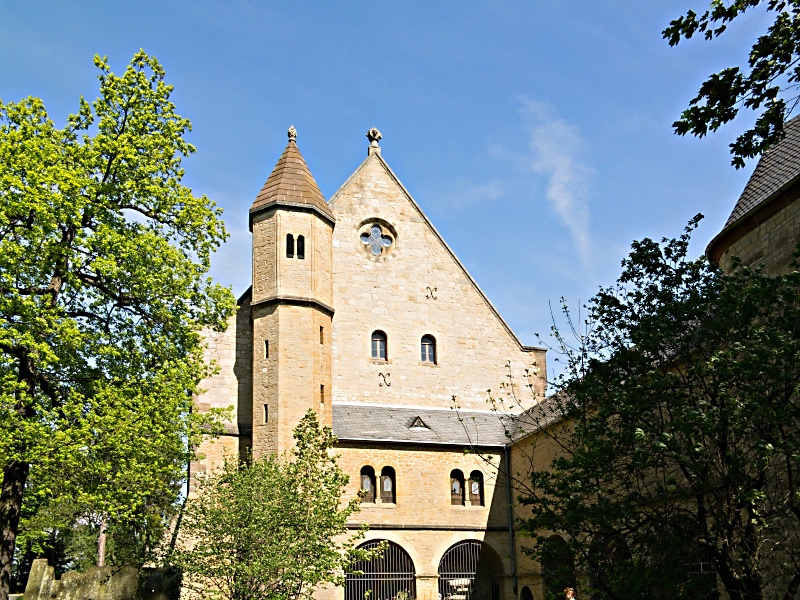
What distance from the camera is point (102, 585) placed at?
2142 centimetres

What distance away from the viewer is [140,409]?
16.1m

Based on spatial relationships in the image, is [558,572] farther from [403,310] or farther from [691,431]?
[403,310]

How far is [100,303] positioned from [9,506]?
4266mm

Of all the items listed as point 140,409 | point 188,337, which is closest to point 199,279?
point 188,337

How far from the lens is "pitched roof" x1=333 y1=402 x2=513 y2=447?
26141 millimetres

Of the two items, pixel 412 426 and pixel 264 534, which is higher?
pixel 412 426

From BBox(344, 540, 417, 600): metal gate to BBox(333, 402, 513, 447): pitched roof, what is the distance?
318 centimetres

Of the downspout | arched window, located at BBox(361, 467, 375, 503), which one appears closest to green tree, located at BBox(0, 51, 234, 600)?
arched window, located at BBox(361, 467, 375, 503)

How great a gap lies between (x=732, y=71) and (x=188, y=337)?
13.1m

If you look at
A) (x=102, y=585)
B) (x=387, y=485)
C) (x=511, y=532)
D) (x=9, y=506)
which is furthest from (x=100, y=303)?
(x=511, y=532)

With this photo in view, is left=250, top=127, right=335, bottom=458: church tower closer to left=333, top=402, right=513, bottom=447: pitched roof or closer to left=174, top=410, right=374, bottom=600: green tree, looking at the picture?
left=333, top=402, right=513, bottom=447: pitched roof

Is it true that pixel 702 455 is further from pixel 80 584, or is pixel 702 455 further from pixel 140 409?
pixel 80 584

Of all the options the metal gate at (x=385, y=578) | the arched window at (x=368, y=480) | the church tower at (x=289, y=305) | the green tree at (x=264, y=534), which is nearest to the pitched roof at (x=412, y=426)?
the arched window at (x=368, y=480)

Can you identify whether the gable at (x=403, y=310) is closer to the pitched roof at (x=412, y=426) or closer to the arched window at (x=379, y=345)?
the arched window at (x=379, y=345)
